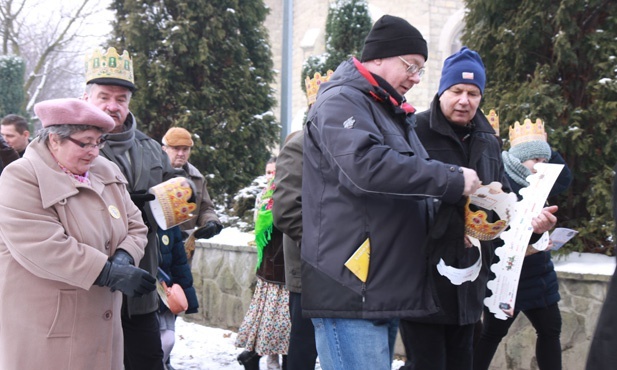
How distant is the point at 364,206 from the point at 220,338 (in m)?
5.16

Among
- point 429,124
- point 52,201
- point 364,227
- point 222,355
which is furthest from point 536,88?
point 52,201

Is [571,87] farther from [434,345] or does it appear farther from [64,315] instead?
[64,315]

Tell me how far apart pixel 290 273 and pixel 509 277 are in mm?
1317

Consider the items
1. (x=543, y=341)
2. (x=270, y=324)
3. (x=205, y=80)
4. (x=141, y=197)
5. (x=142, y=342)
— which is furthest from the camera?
(x=205, y=80)

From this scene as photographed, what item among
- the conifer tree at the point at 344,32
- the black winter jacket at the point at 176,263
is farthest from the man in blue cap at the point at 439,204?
the conifer tree at the point at 344,32

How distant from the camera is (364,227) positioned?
2.83 meters

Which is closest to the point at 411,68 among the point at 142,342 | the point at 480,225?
the point at 480,225

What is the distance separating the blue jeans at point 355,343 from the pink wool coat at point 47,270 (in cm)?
98

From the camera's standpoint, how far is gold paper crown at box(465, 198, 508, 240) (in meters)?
3.07

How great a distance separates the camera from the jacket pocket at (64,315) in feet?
10.2

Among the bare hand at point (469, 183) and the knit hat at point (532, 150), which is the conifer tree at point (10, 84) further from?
the bare hand at point (469, 183)

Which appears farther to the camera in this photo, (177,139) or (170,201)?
(177,139)

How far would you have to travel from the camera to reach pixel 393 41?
10.1ft

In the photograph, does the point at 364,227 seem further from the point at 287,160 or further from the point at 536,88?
the point at 536,88
